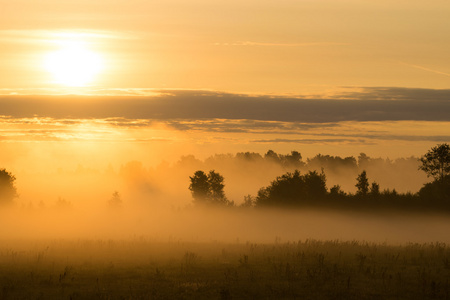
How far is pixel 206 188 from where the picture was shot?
121 metres

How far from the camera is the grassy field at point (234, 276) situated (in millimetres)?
28234

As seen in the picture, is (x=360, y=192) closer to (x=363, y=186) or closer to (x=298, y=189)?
(x=363, y=186)

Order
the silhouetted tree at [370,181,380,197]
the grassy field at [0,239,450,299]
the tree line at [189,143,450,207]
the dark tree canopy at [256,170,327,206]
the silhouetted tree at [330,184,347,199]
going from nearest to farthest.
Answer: the grassy field at [0,239,450,299]
the tree line at [189,143,450,207]
the silhouetted tree at [370,181,380,197]
the dark tree canopy at [256,170,327,206]
the silhouetted tree at [330,184,347,199]

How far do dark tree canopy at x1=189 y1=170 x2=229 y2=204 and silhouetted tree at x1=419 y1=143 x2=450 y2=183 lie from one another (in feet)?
128

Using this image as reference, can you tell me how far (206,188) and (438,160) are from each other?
42424mm

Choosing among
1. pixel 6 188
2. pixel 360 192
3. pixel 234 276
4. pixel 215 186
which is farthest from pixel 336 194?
pixel 234 276

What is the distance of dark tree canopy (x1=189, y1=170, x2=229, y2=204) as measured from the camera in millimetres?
119875

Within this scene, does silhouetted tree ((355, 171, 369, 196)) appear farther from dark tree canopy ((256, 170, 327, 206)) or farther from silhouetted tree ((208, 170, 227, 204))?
silhouetted tree ((208, 170, 227, 204))

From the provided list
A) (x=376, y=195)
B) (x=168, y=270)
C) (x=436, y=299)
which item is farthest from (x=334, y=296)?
(x=376, y=195)

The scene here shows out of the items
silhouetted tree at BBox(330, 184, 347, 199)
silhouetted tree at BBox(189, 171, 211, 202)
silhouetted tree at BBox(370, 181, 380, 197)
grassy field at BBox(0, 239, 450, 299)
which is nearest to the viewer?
grassy field at BBox(0, 239, 450, 299)

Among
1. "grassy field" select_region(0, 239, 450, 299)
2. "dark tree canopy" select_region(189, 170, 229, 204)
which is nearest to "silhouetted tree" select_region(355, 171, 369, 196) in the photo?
"dark tree canopy" select_region(189, 170, 229, 204)

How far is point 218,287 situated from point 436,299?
929 centimetres

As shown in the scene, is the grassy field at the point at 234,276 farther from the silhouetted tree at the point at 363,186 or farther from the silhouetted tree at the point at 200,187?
the silhouetted tree at the point at 200,187

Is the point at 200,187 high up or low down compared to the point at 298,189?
up
